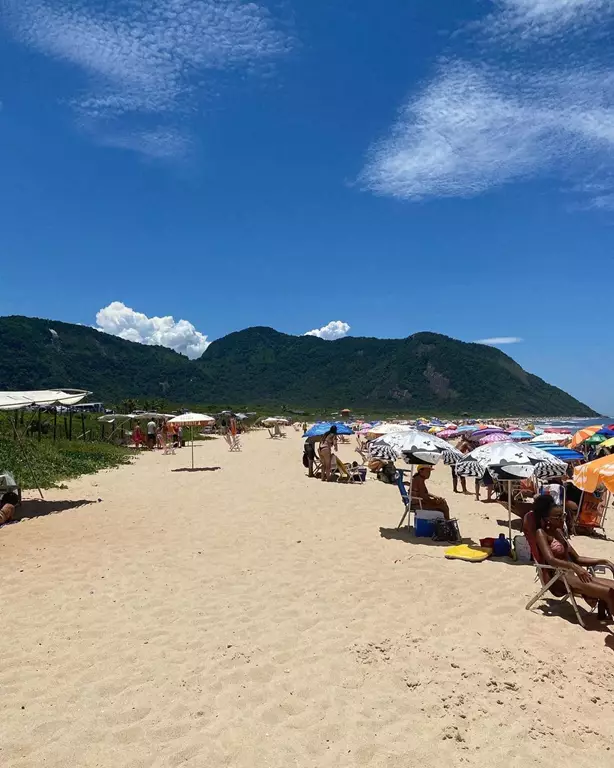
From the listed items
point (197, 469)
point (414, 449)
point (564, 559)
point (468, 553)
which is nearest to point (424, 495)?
point (414, 449)

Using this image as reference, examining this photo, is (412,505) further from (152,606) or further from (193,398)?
(193,398)

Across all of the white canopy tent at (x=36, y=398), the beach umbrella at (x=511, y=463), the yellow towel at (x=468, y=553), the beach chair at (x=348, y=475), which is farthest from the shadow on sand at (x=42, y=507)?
the beach umbrella at (x=511, y=463)

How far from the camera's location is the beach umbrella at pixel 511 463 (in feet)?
24.3

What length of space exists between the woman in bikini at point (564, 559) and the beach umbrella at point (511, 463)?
1.45 meters

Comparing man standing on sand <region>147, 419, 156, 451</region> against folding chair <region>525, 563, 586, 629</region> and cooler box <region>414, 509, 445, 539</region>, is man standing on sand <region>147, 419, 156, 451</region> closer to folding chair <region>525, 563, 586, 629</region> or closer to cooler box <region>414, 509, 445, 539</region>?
cooler box <region>414, 509, 445, 539</region>

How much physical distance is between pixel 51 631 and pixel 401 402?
162 meters

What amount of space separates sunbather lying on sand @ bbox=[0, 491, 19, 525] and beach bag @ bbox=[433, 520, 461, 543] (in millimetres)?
7207

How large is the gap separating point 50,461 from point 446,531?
12.4m

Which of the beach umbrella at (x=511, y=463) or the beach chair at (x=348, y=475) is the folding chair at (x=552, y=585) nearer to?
the beach umbrella at (x=511, y=463)

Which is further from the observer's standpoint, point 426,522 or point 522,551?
point 426,522

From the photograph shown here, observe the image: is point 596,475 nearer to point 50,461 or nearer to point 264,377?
point 50,461

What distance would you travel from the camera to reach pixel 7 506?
9.34m

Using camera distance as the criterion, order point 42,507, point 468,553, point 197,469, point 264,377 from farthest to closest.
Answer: point 264,377, point 197,469, point 42,507, point 468,553

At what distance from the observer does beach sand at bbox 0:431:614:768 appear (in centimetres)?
333
